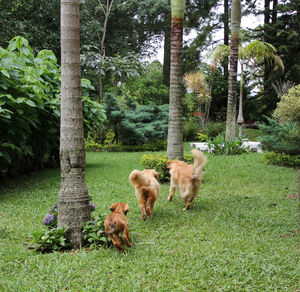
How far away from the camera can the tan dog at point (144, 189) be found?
4551 millimetres

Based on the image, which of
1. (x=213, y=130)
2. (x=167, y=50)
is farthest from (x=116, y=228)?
(x=167, y=50)

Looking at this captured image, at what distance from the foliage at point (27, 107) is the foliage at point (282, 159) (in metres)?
5.34

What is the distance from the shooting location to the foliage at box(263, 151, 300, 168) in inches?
384

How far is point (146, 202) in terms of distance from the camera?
16.0 feet

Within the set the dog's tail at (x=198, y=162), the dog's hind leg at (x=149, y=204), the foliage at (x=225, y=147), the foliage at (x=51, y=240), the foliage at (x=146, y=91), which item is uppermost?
the foliage at (x=146, y=91)

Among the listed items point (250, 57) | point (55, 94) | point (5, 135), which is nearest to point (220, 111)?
point (250, 57)

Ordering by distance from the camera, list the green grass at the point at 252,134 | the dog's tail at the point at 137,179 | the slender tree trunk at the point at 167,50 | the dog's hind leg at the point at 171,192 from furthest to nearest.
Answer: the slender tree trunk at the point at 167,50
the green grass at the point at 252,134
the dog's hind leg at the point at 171,192
the dog's tail at the point at 137,179

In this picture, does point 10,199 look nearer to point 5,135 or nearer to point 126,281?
point 5,135

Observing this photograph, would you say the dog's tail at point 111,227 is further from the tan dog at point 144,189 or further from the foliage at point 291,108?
the foliage at point 291,108

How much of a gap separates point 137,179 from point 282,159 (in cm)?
680

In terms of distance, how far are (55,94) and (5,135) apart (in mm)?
1743

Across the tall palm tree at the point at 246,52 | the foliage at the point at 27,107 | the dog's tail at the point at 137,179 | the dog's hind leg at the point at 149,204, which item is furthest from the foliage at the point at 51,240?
the tall palm tree at the point at 246,52

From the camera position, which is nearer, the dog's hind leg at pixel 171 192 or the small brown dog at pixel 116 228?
the small brown dog at pixel 116 228

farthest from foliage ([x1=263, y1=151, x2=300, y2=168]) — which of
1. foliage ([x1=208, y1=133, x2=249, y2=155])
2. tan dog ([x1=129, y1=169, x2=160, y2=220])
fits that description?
tan dog ([x1=129, y1=169, x2=160, y2=220])
